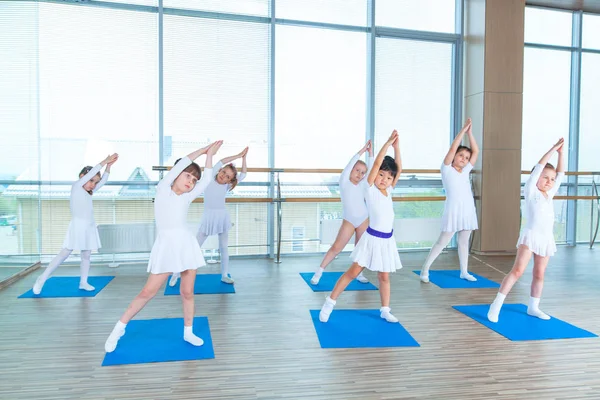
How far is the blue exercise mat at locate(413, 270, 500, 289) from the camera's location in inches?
198

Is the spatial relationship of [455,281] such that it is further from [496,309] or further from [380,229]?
[380,229]

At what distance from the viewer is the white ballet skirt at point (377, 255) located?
3.55m

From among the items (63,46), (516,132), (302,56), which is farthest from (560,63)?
(63,46)

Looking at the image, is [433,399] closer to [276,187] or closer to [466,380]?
[466,380]

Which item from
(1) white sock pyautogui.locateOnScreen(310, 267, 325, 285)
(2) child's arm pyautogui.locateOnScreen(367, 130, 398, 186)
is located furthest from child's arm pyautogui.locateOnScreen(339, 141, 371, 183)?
(1) white sock pyautogui.locateOnScreen(310, 267, 325, 285)

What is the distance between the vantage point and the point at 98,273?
18.4ft

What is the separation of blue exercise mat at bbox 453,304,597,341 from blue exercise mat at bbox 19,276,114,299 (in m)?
3.44

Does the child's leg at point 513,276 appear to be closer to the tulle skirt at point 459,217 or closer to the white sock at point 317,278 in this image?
the tulle skirt at point 459,217

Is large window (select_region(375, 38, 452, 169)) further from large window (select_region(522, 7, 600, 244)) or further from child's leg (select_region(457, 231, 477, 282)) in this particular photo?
child's leg (select_region(457, 231, 477, 282))

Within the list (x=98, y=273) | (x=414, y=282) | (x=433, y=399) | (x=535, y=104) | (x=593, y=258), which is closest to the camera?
(x=433, y=399)

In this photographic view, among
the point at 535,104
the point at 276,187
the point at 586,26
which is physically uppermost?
the point at 586,26

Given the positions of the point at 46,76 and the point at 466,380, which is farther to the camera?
the point at 46,76

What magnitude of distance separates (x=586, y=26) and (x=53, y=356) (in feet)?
28.3

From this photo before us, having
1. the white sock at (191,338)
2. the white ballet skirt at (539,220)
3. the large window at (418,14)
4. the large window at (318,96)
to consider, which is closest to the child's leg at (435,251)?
the white ballet skirt at (539,220)
